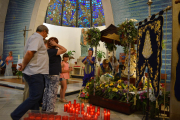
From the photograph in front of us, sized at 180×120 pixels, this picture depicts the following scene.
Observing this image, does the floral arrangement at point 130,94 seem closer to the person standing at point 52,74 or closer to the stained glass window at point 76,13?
the person standing at point 52,74

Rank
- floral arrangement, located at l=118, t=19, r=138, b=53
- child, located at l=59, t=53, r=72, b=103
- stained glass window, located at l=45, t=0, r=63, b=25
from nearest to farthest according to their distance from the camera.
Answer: floral arrangement, located at l=118, t=19, r=138, b=53 → child, located at l=59, t=53, r=72, b=103 → stained glass window, located at l=45, t=0, r=63, b=25

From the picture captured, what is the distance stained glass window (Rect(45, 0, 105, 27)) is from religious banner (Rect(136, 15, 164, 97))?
11.8 m

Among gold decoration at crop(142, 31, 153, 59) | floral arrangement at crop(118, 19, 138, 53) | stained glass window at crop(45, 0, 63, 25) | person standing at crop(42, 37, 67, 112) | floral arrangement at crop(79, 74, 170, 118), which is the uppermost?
stained glass window at crop(45, 0, 63, 25)

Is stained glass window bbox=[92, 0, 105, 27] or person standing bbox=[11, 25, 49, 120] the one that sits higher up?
stained glass window bbox=[92, 0, 105, 27]

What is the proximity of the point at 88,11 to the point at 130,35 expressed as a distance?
12.7 meters

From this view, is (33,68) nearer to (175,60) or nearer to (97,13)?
(175,60)

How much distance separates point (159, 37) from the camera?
2330 mm

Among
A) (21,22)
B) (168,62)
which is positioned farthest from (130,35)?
(21,22)

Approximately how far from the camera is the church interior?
2.33 metres

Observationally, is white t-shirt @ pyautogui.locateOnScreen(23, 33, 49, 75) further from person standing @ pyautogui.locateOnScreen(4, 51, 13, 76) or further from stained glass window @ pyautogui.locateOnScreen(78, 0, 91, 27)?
stained glass window @ pyautogui.locateOnScreen(78, 0, 91, 27)

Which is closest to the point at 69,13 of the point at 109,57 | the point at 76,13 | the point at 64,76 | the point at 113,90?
the point at 76,13

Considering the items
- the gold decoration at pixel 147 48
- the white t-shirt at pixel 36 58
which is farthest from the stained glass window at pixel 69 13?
the white t-shirt at pixel 36 58

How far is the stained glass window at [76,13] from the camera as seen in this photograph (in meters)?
14.4

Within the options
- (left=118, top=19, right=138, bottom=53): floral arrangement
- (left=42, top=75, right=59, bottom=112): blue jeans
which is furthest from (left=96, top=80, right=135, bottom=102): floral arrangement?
(left=42, top=75, right=59, bottom=112): blue jeans
